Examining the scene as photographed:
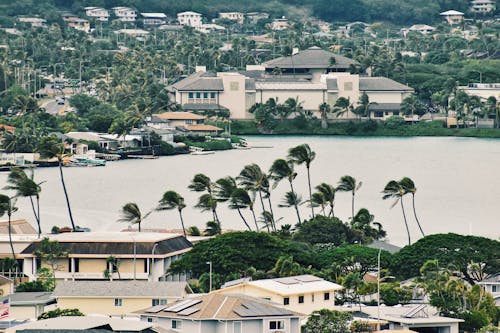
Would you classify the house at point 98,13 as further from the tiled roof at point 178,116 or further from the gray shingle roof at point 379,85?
the tiled roof at point 178,116

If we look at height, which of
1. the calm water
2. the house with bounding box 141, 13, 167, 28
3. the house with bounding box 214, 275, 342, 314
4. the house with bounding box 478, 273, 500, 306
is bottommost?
the calm water

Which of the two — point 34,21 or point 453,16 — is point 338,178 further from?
point 453,16

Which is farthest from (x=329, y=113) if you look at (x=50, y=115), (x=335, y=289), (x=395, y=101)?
(x=335, y=289)

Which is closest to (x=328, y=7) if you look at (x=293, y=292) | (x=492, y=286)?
(x=492, y=286)

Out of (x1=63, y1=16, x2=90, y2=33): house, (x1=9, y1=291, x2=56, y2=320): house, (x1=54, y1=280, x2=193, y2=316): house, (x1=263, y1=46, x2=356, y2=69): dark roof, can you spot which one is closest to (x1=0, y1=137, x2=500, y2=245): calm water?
(x1=263, y1=46, x2=356, y2=69): dark roof

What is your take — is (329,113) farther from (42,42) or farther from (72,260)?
(72,260)

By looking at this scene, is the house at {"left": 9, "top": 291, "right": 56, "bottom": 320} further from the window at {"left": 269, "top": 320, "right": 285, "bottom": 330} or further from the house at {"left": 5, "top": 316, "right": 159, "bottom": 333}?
the window at {"left": 269, "top": 320, "right": 285, "bottom": 330}
